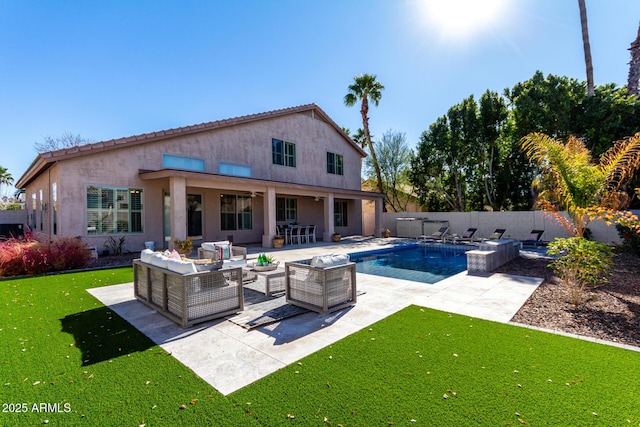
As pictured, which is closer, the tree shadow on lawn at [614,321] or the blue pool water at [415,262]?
the tree shadow on lawn at [614,321]

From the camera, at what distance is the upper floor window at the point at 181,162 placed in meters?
13.2

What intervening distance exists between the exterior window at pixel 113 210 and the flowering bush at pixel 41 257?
6.16 ft

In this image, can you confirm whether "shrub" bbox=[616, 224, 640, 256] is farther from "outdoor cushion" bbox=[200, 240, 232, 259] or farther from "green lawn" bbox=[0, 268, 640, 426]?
"outdoor cushion" bbox=[200, 240, 232, 259]

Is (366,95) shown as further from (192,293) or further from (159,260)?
(192,293)

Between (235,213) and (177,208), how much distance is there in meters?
5.30

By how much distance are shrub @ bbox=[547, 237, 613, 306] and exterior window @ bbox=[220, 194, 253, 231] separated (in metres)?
14.0

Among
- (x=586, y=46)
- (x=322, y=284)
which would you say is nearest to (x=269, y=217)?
(x=322, y=284)

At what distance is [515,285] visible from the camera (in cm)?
718

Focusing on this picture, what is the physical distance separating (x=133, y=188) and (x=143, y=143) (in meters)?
1.86

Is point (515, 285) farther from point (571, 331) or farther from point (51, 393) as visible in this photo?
point (51, 393)

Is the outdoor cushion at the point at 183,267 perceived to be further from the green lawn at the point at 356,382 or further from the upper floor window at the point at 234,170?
the upper floor window at the point at 234,170

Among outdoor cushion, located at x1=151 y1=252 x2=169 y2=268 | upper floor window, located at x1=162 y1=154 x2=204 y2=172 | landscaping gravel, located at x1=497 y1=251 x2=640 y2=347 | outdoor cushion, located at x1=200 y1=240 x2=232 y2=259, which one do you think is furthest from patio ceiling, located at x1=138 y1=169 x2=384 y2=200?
landscaping gravel, located at x1=497 y1=251 x2=640 y2=347

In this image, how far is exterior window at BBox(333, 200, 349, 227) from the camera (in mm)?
22594

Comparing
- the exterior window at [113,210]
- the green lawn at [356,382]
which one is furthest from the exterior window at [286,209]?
the green lawn at [356,382]
